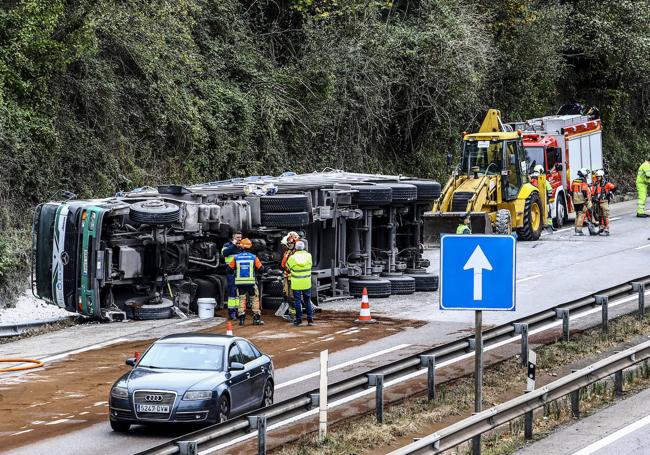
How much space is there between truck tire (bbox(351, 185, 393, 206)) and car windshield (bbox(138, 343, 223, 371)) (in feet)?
34.6

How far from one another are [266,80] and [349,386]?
2338cm

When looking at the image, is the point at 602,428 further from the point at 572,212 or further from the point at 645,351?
the point at 572,212

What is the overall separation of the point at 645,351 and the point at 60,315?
12357 millimetres

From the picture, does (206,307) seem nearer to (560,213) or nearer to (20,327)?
(20,327)

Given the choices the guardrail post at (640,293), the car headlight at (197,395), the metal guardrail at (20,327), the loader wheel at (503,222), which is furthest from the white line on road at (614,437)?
the loader wheel at (503,222)

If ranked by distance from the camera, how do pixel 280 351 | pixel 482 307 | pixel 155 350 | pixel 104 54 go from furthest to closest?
1. pixel 104 54
2. pixel 280 351
3. pixel 155 350
4. pixel 482 307

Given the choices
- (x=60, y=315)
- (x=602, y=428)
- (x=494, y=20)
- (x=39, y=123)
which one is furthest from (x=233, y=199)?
(x=494, y=20)

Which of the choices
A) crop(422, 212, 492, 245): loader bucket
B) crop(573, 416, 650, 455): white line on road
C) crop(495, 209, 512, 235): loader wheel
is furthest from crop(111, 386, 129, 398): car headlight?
crop(495, 209, 512, 235): loader wheel

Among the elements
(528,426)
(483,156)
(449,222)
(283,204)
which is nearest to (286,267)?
(283,204)

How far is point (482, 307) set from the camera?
1250 cm

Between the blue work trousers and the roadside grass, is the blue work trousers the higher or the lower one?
the higher one

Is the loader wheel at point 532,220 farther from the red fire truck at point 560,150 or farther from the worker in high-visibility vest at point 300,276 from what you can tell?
the worker in high-visibility vest at point 300,276

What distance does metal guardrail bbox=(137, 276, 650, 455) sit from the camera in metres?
12.5

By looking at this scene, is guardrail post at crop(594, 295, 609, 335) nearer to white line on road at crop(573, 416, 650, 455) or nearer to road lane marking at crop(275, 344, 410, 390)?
road lane marking at crop(275, 344, 410, 390)
